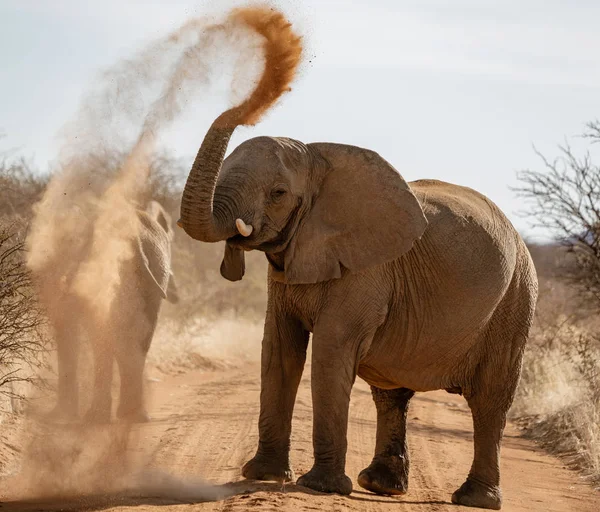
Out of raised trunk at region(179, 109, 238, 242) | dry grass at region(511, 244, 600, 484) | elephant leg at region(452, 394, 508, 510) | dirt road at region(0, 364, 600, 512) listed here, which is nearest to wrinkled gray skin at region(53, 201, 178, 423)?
dirt road at region(0, 364, 600, 512)

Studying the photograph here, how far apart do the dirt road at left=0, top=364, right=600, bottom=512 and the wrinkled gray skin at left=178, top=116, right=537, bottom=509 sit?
0.40 meters

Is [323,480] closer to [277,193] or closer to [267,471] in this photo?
[267,471]

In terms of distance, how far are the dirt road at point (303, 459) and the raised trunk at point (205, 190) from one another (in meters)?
1.91

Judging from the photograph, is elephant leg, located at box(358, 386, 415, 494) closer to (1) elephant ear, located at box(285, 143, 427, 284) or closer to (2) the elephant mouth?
(1) elephant ear, located at box(285, 143, 427, 284)

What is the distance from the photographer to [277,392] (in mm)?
8977

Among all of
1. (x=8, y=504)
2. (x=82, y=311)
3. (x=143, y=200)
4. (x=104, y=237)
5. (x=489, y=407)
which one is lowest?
(x=8, y=504)

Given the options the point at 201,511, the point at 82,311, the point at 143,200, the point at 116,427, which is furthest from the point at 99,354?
the point at 143,200

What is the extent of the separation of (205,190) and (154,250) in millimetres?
7668

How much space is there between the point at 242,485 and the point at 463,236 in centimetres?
267

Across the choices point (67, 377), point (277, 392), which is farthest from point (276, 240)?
point (67, 377)

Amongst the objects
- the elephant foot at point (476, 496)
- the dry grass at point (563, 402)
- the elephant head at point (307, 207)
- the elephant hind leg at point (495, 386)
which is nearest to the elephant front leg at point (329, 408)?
the elephant head at point (307, 207)

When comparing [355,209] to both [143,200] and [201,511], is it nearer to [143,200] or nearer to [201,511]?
[201,511]

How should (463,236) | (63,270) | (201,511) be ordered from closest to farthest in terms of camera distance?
1. (201,511)
2. (463,236)
3. (63,270)

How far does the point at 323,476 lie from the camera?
28.1 ft
